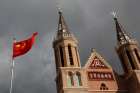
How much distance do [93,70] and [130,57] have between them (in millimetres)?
6757

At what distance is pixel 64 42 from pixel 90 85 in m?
8.11

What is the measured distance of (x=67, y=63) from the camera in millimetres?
41656

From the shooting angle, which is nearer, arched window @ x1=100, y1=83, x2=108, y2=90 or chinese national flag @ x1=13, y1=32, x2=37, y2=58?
chinese national flag @ x1=13, y1=32, x2=37, y2=58

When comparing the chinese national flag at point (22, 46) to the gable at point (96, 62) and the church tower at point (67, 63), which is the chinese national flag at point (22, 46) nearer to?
the church tower at point (67, 63)

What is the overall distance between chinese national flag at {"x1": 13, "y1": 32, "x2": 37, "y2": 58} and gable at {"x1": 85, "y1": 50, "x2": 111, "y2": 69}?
60.8ft

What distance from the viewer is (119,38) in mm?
49094

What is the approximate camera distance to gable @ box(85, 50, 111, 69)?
142 feet

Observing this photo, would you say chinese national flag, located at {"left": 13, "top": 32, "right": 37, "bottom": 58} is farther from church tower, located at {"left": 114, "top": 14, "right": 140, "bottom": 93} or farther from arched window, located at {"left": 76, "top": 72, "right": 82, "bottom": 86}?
church tower, located at {"left": 114, "top": 14, "right": 140, "bottom": 93}

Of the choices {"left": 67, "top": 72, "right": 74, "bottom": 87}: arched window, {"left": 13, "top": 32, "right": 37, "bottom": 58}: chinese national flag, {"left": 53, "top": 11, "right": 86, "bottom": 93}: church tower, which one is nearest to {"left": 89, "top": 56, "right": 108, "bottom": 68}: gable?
{"left": 53, "top": 11, "right": 86, "bottom": 93}: church tower

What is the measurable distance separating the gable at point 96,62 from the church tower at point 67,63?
1.79m

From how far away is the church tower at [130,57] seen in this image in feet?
136

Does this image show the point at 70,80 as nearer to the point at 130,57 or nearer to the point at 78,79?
the point at 78,79

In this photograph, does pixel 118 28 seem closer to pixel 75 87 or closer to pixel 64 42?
pixel 64 42

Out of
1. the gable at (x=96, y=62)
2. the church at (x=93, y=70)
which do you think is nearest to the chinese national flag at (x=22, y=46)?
the church at (x=93, y=70)
